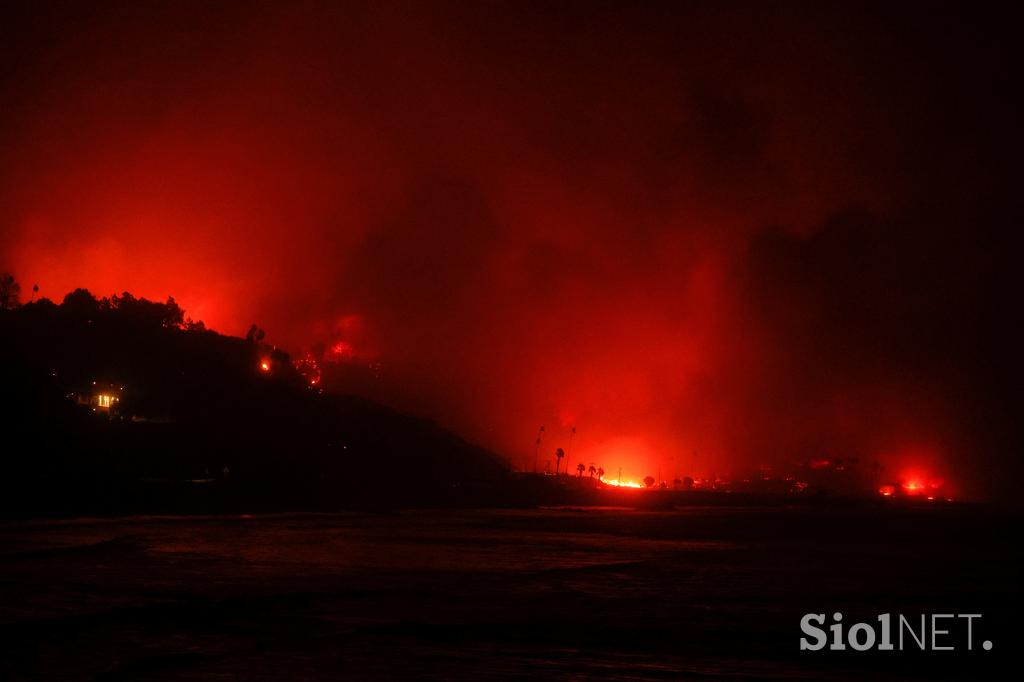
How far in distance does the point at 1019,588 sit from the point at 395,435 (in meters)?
166

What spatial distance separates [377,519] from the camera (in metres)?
69.6

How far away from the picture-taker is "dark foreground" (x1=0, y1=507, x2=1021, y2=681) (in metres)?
20.0

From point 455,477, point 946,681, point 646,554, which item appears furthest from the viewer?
point 455,477

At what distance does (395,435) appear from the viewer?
19600cm

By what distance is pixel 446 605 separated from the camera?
27500 millimetres

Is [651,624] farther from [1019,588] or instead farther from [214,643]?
[1019,588]

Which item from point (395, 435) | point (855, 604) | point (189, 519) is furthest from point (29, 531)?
point (395, 435)

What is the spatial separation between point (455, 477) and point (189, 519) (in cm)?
11871

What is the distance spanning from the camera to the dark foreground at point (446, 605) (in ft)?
65.6

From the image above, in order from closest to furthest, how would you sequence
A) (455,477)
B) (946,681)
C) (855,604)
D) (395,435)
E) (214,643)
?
(946,681) → (214,643) → (855,604) → (455,477) → (395,435)

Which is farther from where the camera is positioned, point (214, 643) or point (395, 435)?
point (395, 435)

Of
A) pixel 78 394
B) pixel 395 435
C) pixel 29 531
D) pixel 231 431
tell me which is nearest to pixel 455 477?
pixel 395 435

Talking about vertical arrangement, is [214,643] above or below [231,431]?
below

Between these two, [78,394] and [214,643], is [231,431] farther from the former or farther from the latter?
[214,643]
